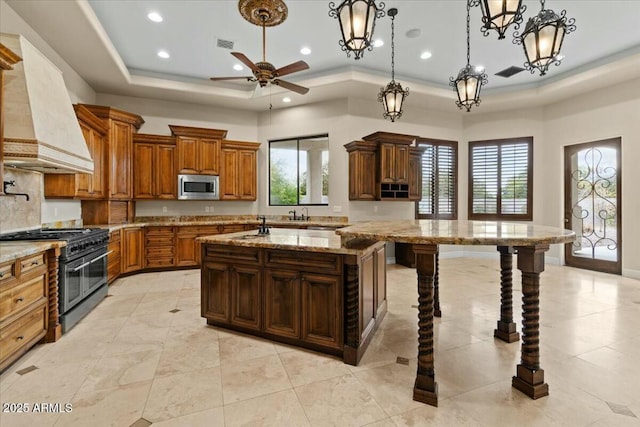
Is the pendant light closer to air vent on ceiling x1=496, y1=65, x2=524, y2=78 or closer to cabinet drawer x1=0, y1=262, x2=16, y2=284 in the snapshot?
air vent on ceiling x1=496, y1=65, x2=524, y2=78

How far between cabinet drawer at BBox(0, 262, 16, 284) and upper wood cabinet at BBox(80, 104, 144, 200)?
2.95 meters

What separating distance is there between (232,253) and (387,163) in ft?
12.9

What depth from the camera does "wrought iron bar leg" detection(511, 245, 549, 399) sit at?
77.3 inches

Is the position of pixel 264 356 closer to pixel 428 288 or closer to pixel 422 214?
pixel 428 288

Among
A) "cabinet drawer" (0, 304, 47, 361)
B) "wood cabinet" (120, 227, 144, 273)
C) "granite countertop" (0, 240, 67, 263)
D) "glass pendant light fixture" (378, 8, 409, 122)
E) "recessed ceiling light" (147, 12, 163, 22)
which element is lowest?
"cabinet drawer" (0, 304, 47, 361)

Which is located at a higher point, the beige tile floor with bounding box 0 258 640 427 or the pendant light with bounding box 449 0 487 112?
the pendant light with bounding box 449 0 487 112

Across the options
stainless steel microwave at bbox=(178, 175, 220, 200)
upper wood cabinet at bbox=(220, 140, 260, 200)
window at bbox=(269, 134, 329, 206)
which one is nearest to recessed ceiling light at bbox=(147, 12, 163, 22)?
upper wood cabinet at bbox=(220, 140, 260, 200)

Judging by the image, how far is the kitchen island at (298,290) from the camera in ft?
7.74

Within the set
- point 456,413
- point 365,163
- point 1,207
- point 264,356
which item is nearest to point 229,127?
point 365,163

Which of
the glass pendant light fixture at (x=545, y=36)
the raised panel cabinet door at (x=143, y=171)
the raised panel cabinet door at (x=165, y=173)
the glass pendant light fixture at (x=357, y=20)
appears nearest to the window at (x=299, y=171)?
the raised panel cabinet door at (x=165, y=173)

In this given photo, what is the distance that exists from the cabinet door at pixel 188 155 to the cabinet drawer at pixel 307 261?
4068 millimetres

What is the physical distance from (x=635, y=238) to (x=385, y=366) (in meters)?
5.63

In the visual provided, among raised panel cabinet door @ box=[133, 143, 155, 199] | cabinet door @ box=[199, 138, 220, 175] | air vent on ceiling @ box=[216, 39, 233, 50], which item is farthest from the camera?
cabinet door @ box=[199, 138, 220, 175]

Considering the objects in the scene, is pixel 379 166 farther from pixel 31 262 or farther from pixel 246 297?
pixel 31 262
